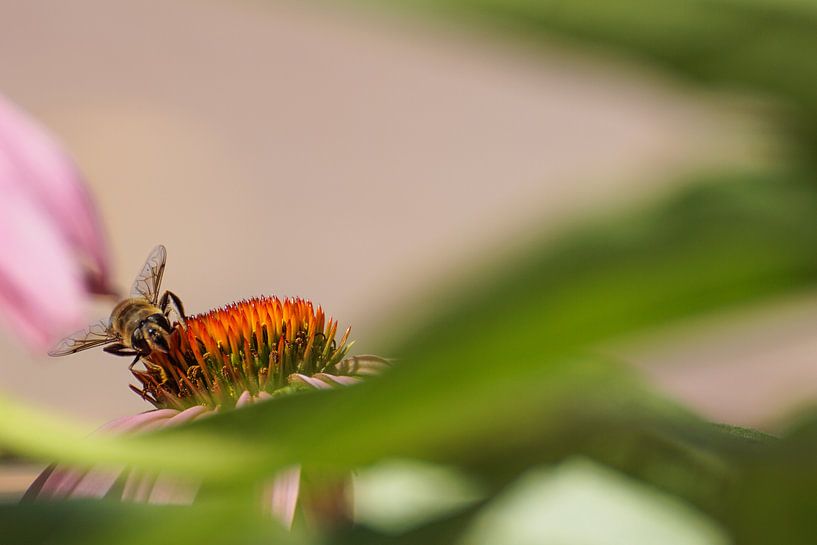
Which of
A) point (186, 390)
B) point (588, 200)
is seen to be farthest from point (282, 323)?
point (588, 200)

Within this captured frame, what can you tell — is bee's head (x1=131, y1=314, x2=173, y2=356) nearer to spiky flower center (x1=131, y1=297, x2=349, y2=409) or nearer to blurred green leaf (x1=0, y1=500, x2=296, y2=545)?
spiky flower center (x1=131, y1=297, x2=349, y2=409)

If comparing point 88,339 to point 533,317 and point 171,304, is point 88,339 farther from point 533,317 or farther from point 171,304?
point 533,317

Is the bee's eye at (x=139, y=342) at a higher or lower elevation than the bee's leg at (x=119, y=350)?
higher

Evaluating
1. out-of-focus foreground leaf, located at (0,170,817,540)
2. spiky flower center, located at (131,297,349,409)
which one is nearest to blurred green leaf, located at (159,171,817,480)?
out-of-focus foreground leaf, located at (0,170,817,540)

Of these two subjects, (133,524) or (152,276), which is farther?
(152,276)

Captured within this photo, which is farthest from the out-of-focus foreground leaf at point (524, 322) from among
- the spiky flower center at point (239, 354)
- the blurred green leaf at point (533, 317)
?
the spiky flower center at point (239, 354)

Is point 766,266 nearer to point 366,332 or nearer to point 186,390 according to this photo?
point 366,332

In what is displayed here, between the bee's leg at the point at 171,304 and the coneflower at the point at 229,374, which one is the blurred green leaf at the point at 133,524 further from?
the bee's leg at the point at 171,304

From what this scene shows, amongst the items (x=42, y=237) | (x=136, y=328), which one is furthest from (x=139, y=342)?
(x=42, y=237)
